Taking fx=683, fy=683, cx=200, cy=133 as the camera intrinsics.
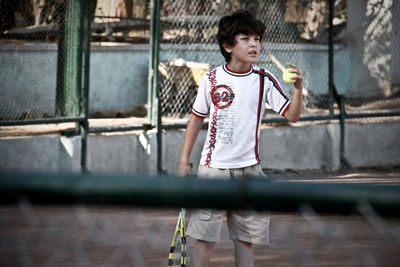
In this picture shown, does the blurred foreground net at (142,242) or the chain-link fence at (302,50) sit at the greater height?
the chain-link fence at (302,50)

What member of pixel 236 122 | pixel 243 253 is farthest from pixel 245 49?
pixel 243 253

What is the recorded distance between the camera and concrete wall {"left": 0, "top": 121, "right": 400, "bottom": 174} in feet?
23.5

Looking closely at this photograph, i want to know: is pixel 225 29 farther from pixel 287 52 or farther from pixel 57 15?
pixel 287 52

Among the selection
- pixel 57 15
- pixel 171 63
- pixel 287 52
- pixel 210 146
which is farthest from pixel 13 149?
pixel 287 52

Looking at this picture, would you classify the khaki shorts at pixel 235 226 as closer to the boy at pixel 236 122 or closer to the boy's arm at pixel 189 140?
the boy at pixel 236 122

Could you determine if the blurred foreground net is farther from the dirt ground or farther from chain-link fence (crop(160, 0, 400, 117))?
chain-link fence (crop(160, 0, 400, 117))

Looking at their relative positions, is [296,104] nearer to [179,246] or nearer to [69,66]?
[179,246]

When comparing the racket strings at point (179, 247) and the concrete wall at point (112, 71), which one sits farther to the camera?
the concrete wall at point (112, 71)

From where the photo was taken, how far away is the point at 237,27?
3.98 m

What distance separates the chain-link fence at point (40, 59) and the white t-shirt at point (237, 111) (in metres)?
3.73

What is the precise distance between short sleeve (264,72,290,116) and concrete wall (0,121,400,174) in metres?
3.72

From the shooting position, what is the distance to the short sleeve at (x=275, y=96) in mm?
3890

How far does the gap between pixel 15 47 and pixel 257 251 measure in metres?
3.58

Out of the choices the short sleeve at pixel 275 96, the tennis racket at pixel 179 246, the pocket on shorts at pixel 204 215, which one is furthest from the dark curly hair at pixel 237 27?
the tennis racket at pixel 179 246
